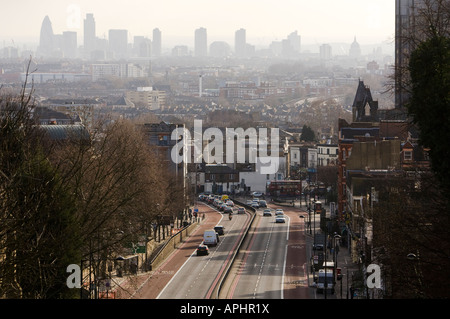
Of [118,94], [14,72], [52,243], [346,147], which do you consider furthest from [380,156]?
[14,72]

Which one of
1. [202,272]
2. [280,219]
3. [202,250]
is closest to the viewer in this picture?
[202,272]

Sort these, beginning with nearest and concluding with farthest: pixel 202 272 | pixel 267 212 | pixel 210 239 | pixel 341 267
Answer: pixel 341 267
pixel 202 272
pixel 210 239
pixel 267 212

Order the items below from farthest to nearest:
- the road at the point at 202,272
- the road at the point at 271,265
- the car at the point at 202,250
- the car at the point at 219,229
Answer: the car at the point at 219,229 → the car at the point at 202,250 → the road at the point at 271,265 → the road at the point at 202,272

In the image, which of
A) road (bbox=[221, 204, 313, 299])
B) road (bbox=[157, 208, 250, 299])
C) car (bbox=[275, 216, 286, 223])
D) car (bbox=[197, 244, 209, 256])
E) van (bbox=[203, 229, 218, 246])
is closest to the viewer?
road (bbox=[157, 208, 250, 299])

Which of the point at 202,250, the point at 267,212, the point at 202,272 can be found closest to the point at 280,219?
the point at 267,212

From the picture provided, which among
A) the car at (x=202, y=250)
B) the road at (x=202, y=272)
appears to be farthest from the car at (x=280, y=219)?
the car at (x=202, y=250)

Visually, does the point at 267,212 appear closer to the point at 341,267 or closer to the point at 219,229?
the point at 219,229

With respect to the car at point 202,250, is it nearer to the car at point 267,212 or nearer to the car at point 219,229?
the car at point 219,229

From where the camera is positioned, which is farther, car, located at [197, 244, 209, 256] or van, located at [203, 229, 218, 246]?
van, located at [203, 229, 218, 246]

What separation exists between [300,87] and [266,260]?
16917cm

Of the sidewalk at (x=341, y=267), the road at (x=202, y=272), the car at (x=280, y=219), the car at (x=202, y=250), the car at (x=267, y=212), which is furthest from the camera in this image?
the car at (x=267, y=212)

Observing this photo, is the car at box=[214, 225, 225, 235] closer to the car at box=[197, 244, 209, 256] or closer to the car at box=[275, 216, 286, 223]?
the car at box=[275, 216, 286, 223]

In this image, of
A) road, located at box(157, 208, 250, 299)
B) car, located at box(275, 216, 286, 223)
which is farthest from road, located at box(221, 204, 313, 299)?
road, located at box(157, 208, 250, 299)

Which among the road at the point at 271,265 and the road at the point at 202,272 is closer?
the road at the point at 202,272
